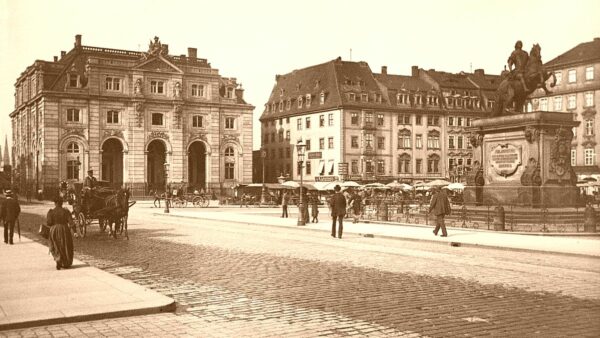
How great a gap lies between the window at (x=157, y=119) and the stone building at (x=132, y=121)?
0.13 m

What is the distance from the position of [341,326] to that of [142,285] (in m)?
4.94

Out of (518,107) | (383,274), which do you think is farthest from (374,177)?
(383,274)

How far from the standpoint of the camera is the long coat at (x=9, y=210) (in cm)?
2025

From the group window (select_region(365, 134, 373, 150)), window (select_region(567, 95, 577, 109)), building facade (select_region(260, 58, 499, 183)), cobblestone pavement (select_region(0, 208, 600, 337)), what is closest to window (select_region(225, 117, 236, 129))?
building facade (select_region(260, 58, 499, 183))

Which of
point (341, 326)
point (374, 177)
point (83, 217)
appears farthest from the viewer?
point (374, 177)

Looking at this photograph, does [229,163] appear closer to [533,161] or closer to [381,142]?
[381,142]

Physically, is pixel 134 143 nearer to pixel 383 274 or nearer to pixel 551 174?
pixel 551 174

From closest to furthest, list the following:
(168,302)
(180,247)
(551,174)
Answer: (168,302) → (180,247) → (551,174)

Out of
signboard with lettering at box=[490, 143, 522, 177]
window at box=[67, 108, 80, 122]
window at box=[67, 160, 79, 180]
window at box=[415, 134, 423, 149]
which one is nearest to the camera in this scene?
signboard with lettering at box=[490, 143, 522, 177]

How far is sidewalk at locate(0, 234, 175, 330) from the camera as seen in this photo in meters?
8.86

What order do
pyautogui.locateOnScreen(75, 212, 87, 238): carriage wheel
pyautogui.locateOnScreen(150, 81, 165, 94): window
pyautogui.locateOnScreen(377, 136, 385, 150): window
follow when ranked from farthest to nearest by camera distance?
pyautogui.locateOnScreen(377, 136, 385, 150): window → pyautogui.locateOnScreen(150, 81, 165, 94): window → pyautogui.locateOnScreen(75, 212, 87, 238): carriage wheel

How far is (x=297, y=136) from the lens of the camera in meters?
92.6

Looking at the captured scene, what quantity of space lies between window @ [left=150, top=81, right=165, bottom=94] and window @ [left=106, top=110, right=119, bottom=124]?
5508 mm

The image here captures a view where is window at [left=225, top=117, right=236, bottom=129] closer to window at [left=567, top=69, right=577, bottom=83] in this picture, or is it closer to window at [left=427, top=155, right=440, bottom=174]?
window at [left=427, top=155, right=440, bottom=174]
